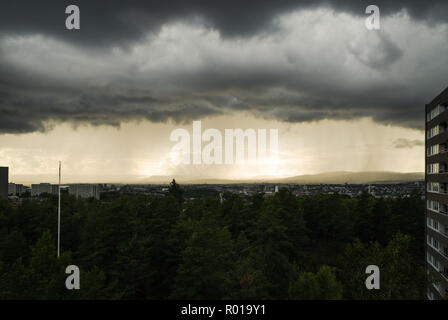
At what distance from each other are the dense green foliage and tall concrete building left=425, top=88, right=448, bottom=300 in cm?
627

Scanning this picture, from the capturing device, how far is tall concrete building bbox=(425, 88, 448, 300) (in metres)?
36.1

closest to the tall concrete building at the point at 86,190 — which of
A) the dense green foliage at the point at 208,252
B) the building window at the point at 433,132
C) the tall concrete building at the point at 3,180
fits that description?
the tall concrete building at the point at 3,180

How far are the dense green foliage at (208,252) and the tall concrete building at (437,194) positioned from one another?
247 inches

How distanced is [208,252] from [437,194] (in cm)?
3405

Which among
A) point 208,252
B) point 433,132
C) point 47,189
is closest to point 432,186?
point 433,132

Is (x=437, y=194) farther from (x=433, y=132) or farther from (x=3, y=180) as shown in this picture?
(x=3, y=180)

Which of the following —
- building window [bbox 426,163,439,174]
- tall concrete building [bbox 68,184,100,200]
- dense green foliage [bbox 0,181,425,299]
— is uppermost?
building window [bbox 426,163,439,174]

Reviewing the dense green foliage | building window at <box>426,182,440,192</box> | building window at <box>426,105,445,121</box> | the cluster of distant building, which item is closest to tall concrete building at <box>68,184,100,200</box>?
the cluster of distant building

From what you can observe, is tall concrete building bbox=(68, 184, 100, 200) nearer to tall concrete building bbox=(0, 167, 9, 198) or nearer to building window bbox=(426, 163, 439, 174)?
Result: tall concrete building bbox=(0, 167, 9, 198)

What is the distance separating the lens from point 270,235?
40.8 metres

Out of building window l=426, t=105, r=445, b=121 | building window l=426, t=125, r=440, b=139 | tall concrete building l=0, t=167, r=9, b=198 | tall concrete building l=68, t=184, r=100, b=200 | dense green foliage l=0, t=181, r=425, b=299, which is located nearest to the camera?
dense green foliage l=0, t=181, r=425, b=299

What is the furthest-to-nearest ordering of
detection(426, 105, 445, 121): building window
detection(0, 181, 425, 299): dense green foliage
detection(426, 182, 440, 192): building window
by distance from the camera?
detection(426, 105, 445, 121): building window
detection(426, 182, 440, 192): building window
detection(0, 181, 425, 299): dense green foliage
